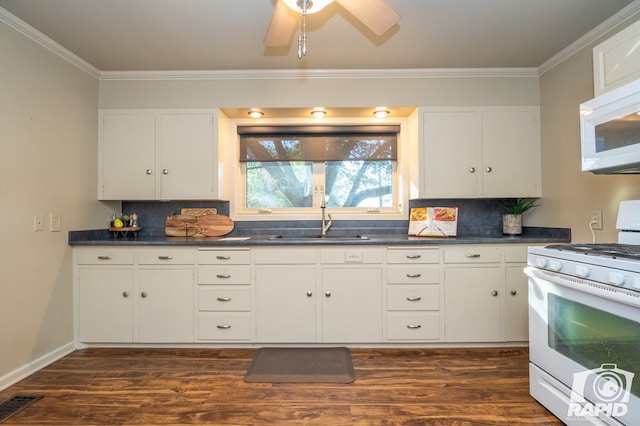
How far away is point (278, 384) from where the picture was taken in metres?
2.07

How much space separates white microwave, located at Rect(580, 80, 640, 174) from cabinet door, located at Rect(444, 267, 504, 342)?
111 cm

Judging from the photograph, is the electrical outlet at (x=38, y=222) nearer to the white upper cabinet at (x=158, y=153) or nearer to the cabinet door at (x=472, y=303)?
the white upper cabinet at (x=158, y=153)

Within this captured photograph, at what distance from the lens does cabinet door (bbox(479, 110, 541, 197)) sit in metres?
2.87

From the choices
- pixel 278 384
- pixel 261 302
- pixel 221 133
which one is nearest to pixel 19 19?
pixel 221 133

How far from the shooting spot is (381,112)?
3047 millimetres

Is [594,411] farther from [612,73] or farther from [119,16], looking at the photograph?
[119,16]

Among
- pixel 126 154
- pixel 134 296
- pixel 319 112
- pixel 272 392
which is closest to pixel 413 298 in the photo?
pixel 272 392

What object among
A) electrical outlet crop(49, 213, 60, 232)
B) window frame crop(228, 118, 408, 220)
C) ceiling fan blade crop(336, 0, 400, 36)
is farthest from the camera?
window frame crop(228, 118, 408, 220)

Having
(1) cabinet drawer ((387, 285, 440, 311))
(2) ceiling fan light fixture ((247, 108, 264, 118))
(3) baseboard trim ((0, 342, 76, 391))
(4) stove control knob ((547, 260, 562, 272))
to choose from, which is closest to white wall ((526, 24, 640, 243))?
(4) stove control knob ((547, 260, 562, 272))

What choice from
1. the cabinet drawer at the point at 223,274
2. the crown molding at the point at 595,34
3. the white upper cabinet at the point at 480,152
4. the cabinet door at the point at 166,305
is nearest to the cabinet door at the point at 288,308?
the cabinet drawer at the point at 223,274

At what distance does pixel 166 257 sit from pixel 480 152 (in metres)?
2.82

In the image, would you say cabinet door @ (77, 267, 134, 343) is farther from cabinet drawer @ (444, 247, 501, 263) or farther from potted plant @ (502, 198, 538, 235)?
potted plant @ (502, 198, 538, 235)

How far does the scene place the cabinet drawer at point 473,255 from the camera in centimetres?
257

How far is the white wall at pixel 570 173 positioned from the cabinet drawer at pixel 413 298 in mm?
1156
